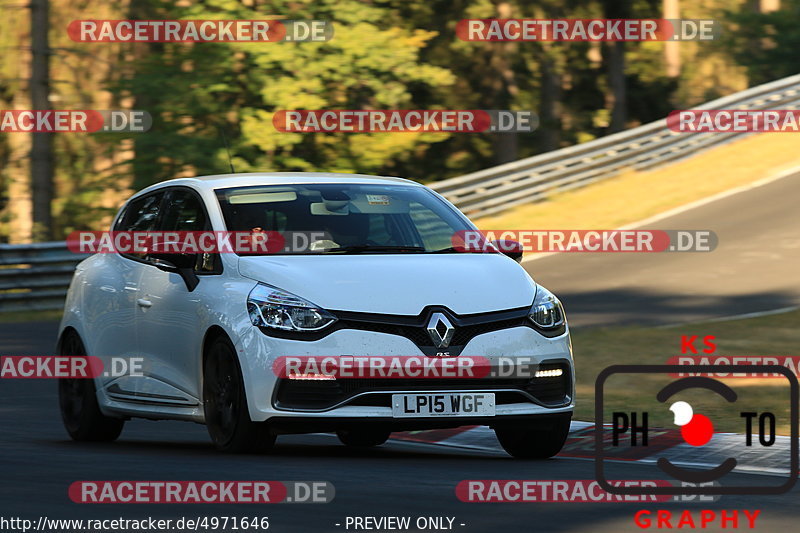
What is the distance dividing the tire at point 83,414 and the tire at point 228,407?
A: 1697 mm

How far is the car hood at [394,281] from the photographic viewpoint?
8.90 metres

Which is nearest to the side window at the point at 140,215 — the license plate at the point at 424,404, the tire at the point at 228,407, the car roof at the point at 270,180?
the car roof at the point at 270,180

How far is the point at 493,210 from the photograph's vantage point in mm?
27859

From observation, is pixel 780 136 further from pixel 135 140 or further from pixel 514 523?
pixel 514 523

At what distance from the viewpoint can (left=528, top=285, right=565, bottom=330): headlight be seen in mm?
9250

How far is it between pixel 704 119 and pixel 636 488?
936 inches

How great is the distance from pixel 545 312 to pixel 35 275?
15.0 meters

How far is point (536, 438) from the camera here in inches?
378

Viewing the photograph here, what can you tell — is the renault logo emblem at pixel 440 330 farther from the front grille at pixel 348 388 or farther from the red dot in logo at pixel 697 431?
the red dot in logo at pixel 697 431

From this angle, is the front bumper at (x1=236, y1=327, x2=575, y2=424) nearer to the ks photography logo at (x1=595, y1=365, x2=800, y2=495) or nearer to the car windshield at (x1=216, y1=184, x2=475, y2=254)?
the ks photography logo at (x1=595, y1=365, x2=800, y2=495)

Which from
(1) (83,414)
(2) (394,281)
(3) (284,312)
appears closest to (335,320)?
(3) (284,312)

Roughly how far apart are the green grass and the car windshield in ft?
8.62

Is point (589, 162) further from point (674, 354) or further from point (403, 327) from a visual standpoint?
point (403, 327)

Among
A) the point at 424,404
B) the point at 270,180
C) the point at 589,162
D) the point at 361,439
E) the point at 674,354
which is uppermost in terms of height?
the point at 589,162
